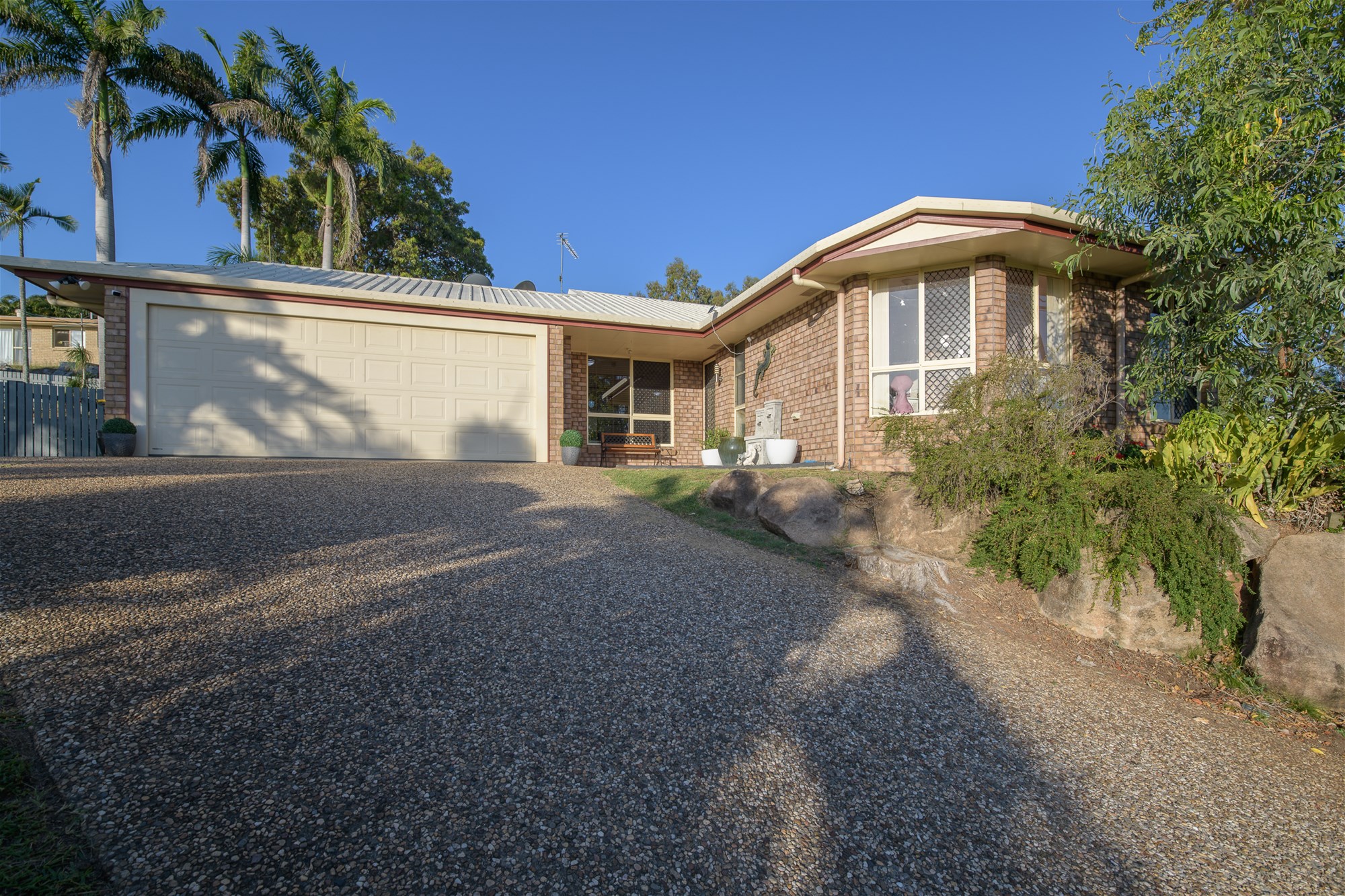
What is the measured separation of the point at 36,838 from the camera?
1.75 meters

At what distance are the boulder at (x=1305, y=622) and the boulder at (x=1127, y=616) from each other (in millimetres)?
416

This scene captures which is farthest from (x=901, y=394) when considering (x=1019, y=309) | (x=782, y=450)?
(x=782, y=450)

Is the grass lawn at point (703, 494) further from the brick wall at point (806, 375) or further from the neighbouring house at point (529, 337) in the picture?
the neighbouring house at point (529, 337)

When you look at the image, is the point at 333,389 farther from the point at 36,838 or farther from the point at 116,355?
the point at 36,838

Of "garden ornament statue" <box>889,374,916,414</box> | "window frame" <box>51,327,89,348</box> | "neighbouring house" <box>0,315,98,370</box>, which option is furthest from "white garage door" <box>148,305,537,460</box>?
"window frame" <box>51,327,89,348</box>

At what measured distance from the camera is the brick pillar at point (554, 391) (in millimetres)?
11102

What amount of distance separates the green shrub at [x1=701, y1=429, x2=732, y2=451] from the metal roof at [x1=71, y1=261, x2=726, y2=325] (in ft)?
7.52

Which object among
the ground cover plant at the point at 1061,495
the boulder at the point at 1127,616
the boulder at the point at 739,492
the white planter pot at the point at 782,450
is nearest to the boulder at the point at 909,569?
the ground cover plant at the point at 1061,495

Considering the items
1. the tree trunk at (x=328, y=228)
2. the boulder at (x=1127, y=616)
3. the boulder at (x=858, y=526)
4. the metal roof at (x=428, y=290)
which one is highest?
the tree trunk at (x=328, y=228)

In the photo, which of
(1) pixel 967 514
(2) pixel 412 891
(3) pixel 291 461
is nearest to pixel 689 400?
(3) pixel 291 461

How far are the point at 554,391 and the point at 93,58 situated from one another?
1599 cm

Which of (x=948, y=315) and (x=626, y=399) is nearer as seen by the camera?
(x=948, y=315)

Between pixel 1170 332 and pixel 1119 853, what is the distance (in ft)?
17.1

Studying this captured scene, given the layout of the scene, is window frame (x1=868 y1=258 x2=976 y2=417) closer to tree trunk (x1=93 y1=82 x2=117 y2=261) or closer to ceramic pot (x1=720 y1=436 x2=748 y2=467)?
ceramic pot (x1=720 y1=436 x2=748 y2=467)
